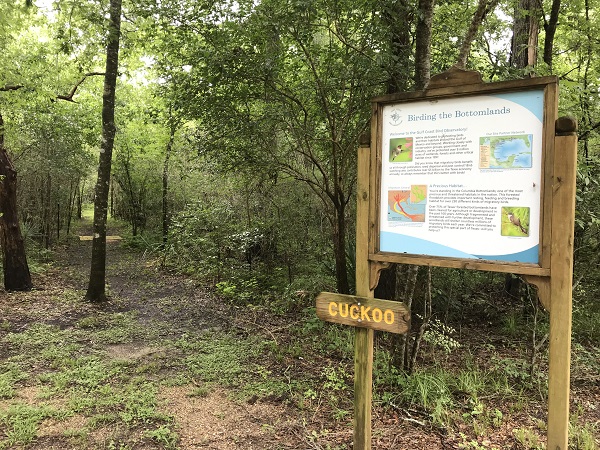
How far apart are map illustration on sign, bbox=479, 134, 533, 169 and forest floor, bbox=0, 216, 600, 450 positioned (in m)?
2.21

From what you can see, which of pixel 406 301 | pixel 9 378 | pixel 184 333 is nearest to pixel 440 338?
pixel 406 301

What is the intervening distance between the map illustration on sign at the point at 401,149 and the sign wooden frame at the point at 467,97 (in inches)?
3.3

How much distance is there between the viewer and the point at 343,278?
6.42 meters

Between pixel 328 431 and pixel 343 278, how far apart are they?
10.2 ft

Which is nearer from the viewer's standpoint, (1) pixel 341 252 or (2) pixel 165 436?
(2) pixel 165 436

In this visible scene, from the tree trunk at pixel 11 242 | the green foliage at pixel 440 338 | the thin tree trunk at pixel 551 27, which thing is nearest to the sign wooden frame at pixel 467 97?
the green foliage at pixel 440 338

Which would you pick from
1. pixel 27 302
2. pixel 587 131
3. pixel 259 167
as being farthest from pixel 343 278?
pixel 27 302

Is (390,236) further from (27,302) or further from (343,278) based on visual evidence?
(27,302)

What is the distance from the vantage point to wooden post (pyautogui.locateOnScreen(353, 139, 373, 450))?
2705mm

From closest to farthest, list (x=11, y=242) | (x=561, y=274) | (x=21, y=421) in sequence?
(x=561, y=274), (x=21, y=421), (x=11, y=242)

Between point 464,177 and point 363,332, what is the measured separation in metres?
1.18

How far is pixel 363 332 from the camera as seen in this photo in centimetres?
274

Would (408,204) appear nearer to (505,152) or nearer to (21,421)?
(505,152)

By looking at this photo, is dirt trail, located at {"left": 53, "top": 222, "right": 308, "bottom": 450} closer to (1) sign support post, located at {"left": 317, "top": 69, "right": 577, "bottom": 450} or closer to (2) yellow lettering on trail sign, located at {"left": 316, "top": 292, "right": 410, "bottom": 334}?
(1) sign support post, located at {"left": 317, "top": 69, "right": 577, "bottom": 450}
